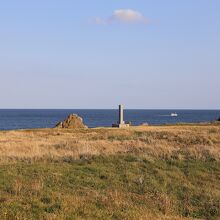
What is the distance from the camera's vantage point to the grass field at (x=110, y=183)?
10.5m

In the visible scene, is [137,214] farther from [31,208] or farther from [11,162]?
[11,162]

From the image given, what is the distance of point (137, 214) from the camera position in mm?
10008

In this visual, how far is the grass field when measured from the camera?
1048 cm

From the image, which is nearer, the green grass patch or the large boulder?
the green grass patch

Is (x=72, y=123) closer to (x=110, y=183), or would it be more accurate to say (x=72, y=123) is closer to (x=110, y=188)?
(x=110, y=183)

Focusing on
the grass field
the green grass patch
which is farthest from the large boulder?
the green grass patch

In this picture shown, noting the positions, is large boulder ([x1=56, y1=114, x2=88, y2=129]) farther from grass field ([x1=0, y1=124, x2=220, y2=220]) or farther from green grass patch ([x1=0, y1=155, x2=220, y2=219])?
green grass patch ([x1=0, y1=155, x2=220, y2=219])

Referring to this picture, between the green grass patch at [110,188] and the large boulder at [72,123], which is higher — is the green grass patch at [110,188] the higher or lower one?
the lower one

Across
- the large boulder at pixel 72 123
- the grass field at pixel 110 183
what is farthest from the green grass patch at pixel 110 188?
the large boulder at pixel 72 123

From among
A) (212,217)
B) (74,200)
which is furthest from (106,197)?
(212,217)

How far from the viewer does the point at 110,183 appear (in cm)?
1416

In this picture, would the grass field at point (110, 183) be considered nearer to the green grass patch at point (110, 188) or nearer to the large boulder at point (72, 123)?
the green grass patch at point (110, 188)

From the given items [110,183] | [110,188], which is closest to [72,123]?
[110,183]

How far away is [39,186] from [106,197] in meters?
2.25
